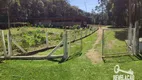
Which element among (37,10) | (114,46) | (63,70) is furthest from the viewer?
(37,10)

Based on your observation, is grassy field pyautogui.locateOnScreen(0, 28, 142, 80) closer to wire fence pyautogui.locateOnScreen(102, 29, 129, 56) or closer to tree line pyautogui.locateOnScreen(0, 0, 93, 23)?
wire fence pyautogui.locateOnScreen(102, 29, 129, 56)

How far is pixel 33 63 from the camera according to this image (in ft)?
31.1

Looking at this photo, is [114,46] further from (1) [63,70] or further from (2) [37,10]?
(2) [37,10]

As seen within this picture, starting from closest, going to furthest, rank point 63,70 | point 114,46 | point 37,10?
point 63,70 → point 114,46 → point 37,10

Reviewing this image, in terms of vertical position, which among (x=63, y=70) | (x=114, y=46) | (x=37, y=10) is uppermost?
(x=37, y=10)

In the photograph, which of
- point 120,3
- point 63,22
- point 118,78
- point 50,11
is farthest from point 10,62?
point 50,11

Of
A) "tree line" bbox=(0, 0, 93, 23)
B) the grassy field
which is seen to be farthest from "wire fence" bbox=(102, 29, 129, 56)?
"tree line" bbox=(0, 0, 93, 23)

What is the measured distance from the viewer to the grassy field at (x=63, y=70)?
736 cm

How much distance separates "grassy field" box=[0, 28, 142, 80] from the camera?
7355 mm

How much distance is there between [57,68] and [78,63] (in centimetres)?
129

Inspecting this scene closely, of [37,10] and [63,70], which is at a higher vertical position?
[37,10]

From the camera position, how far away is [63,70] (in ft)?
26.7

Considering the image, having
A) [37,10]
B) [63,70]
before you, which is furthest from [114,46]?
[37,10]

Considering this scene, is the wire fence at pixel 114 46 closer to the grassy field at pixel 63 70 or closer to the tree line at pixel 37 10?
the grassy field at pixel 63 70
